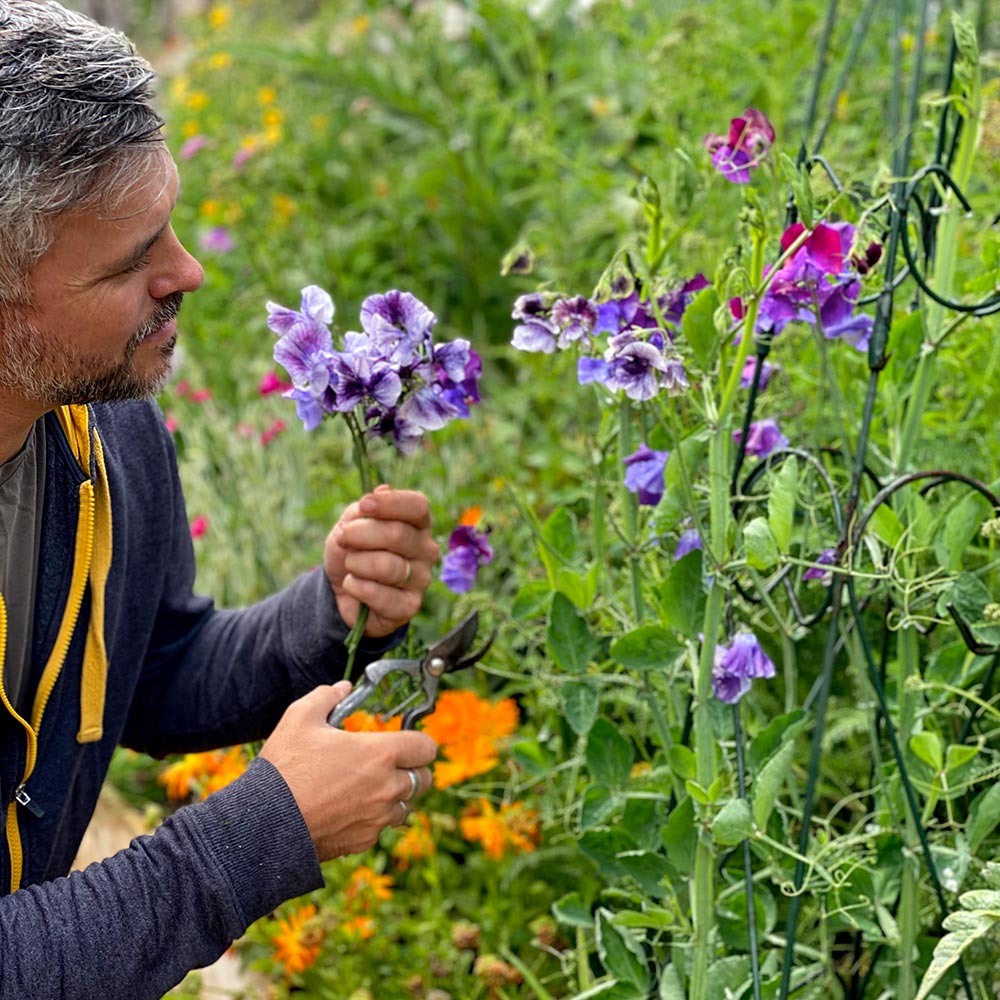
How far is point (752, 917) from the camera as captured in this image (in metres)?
1.24

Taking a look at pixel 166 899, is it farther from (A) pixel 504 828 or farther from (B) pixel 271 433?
(B) pixel 271 433

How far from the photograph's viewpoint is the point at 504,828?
1.82 m

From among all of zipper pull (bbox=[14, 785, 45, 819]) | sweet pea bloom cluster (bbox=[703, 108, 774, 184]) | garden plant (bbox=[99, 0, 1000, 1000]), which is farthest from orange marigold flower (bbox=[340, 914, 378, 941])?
sweet pea bloom cluster (bbox=[703, 108, 774, 184])

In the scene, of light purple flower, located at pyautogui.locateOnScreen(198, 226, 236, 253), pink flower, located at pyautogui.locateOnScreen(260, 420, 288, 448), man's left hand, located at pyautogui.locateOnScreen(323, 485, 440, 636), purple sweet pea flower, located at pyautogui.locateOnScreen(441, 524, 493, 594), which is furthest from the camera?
light purple flower, located at pyautogui.locateOnScreen(198, 226, 236, 253)

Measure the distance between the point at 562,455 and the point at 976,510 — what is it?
4.17 ft

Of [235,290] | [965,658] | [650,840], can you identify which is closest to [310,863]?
[650,840]

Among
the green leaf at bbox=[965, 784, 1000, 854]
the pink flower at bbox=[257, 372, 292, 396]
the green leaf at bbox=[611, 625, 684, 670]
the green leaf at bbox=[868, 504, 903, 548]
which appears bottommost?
the green leaf at bbox=[965, 784, 1000, 854]

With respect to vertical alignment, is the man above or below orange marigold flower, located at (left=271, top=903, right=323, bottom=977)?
above

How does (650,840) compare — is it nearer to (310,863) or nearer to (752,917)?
(752,917)

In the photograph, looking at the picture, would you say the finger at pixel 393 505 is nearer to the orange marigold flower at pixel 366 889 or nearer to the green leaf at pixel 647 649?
the green leaf at pixel 647 649

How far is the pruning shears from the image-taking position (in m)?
1.28

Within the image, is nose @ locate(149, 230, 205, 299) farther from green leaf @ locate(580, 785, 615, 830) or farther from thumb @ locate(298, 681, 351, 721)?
green leaf @ locate(580, 785, 615, 830)

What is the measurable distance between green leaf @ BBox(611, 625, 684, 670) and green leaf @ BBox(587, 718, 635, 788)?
4.5 inches

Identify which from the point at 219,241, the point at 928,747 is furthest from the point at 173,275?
the point at 219,241
